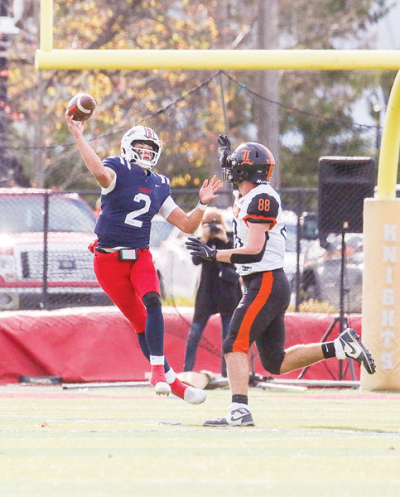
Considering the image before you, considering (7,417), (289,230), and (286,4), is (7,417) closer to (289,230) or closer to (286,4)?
(289,230)

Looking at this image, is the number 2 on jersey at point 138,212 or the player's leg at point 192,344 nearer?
the number 2 on jersey at point 138,212

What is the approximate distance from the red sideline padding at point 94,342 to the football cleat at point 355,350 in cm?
374

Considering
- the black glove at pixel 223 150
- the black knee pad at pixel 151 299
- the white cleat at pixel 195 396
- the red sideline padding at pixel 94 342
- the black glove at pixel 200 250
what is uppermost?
the black glove at pixel 223 150

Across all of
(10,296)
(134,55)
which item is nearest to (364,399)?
(134,55)

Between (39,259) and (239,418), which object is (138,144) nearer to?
(239,418)

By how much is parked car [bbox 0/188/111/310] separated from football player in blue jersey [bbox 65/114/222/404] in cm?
436

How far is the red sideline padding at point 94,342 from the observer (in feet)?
34.6

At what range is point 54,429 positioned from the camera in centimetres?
614

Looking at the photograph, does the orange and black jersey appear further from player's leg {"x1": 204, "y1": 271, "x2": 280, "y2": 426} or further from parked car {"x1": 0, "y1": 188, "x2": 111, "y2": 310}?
parked car {"x1": 0, "y1": 188, "x2": 111, "y2": 310}

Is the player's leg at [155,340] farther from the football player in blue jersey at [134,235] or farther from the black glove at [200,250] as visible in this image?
the black glove at [200,250]

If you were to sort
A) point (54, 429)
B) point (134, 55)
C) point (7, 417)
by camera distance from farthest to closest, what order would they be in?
point (134, 55) < point (7, 417) < point (54, 429)

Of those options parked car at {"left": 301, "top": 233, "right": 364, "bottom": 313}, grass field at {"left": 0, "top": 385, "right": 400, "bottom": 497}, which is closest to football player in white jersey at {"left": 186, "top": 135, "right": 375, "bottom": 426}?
grass field at {"left": 0, "top": 385, "right": 400, "bottom": 497}

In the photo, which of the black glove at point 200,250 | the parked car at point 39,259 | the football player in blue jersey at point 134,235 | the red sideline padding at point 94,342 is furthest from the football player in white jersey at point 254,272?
the parked car at point 39,259

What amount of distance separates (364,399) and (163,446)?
399 cm
